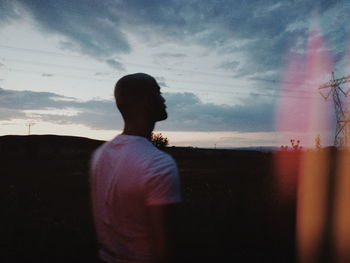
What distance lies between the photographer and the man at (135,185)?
166cm

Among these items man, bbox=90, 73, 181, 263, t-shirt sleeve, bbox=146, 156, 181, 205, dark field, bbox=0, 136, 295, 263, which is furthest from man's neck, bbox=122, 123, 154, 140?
dark field, bbox=0, 136, 295, 263

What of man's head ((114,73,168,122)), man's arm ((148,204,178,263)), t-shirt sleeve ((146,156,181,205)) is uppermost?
man's head ((114,73,168,122))

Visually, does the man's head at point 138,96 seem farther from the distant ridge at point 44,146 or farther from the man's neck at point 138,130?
the distant ridge at point 44,146

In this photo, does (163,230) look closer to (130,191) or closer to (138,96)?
(130,191)

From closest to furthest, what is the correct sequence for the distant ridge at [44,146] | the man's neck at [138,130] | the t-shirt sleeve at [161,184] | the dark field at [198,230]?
the t-shirt sleeve at [161,184], the man's neck at [138,130], the dark field at [198,230], the distant ridge at [44,146]

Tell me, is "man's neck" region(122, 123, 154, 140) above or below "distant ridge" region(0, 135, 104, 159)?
above

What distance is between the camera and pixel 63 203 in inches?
472

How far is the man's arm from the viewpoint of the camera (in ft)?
5.42

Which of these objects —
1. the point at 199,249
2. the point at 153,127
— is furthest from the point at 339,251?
the point at 153,127

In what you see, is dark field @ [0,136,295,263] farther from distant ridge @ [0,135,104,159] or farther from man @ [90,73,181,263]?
distant ridge @ [0,135,104,159]

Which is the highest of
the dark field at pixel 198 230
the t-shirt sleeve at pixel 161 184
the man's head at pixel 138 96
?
the man's head at pixel 138 96

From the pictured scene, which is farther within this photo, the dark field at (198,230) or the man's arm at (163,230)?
the dark field at (198,230)

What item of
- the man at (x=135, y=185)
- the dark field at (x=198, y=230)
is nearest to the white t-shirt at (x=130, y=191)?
the man at (x=135, y=185)

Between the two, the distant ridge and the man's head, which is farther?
the distant ridge
